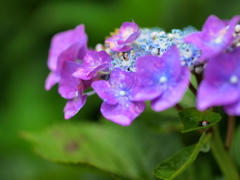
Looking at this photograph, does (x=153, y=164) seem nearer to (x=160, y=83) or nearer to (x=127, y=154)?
(x=127, y=154)

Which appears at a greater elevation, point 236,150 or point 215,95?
point 215,95

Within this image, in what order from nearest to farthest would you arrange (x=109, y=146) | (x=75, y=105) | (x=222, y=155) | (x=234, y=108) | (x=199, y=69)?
(x=234, y=108) → (x=199, y=69) → (x=75, y=105) → (x=222, y=155) → (x=109, y=146)

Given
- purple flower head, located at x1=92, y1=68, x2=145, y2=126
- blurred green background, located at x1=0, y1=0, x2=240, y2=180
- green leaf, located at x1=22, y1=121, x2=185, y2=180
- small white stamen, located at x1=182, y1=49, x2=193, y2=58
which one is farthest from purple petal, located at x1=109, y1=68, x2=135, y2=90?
blurred green background, located at x1=0, y1=0, x2=240, y2=180

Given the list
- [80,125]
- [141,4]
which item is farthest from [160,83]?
[141,4]

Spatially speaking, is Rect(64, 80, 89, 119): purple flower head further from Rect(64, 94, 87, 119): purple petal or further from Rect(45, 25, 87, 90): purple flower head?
Rect(45, 25, 87, 90): purple flower head

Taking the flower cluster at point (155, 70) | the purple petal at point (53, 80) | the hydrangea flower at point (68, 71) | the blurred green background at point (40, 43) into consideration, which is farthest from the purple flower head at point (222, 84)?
the blurred green background at point (40, 43)

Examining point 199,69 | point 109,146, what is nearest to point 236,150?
point 109,146

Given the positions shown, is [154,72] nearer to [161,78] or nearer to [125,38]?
[161,78]
